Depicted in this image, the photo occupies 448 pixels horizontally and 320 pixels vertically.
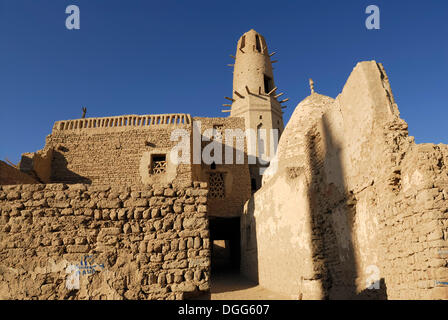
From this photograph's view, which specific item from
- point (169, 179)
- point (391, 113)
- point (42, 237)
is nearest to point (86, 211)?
point (42, 237)

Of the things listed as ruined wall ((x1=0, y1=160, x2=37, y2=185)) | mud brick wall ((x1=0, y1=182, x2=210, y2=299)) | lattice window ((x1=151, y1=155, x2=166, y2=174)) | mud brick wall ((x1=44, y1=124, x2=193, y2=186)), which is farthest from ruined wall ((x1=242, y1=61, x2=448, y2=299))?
ruined wall ((x1=0, y1=160, x2=37, y2=185))

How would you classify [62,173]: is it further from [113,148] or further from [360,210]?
[360,210]

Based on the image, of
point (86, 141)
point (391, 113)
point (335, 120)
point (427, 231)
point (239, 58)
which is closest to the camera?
point (427, 231)

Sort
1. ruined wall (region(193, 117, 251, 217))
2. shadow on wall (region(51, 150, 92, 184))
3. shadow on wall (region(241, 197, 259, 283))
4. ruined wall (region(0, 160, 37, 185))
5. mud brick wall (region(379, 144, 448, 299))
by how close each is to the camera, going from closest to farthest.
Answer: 1. mud brick wall (region(379, 144, 448, 299))
2. ruined wall (region(0, 160, 37, 185))
3. shadow on wall (region(241, 197, 259, 283))
4. shadow on wall (region(51, 150, 92, 184))
5. ruined wall (region(193, 117, 251, 217))

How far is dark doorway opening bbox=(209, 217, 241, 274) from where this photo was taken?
576 inches

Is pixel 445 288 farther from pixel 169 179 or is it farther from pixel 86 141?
pixel 86 141

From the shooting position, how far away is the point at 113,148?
12875 mm

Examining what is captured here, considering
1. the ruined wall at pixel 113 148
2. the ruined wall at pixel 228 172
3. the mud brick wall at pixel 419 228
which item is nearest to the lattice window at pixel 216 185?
the ruined wall at pixel 228 172

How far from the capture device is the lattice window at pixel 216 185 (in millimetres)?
14312

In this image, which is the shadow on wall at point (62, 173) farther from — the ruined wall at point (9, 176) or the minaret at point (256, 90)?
the minaret at point (256, 90)

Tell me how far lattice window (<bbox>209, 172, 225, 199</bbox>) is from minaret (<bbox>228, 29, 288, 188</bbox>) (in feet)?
10.1

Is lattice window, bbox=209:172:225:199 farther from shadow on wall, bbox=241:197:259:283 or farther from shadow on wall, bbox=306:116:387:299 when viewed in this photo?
shadow on wall, bbox=306:116:387:299

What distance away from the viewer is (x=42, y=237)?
386 cm

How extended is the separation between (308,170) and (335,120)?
5.26 feet
